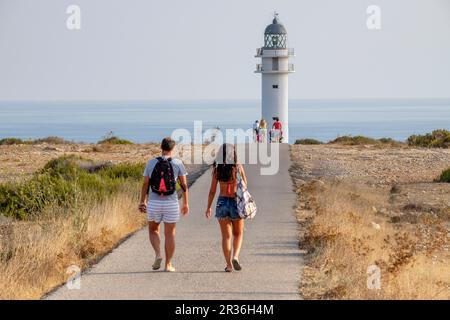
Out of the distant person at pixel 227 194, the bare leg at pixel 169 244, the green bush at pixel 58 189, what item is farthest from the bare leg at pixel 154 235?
the green bush at pixel 58 189

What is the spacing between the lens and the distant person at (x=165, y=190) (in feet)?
37.4

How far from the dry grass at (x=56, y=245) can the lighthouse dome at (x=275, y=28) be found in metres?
49.8

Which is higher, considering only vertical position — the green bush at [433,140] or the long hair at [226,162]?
the long hair at [226,162]

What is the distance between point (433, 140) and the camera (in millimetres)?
52656

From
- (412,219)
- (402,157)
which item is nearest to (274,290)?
(412,219)

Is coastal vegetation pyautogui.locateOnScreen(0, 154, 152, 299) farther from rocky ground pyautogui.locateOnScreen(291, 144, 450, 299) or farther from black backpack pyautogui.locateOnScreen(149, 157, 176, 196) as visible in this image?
rocky ground pyautogui.locateOnScreen(291, 144, 450, 299)

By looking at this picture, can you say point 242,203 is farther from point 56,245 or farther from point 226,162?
point 56,245

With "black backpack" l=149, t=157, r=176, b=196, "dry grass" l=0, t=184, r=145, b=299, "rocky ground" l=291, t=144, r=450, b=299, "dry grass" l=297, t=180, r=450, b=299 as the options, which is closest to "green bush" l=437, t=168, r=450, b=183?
"rocky ground" l=291, t=144, r=450, b=299

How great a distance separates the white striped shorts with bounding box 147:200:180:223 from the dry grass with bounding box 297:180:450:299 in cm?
183

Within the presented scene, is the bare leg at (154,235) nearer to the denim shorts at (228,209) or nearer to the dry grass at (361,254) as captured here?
the denim shorts at (228,209)

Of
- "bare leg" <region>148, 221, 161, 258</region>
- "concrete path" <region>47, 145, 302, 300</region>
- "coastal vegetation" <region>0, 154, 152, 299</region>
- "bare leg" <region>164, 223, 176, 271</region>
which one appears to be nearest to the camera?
"concrete path" <region>47, 145, 302, 300</region>

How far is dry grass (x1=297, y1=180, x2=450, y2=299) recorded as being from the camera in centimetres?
1062

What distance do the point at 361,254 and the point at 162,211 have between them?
3.15m
